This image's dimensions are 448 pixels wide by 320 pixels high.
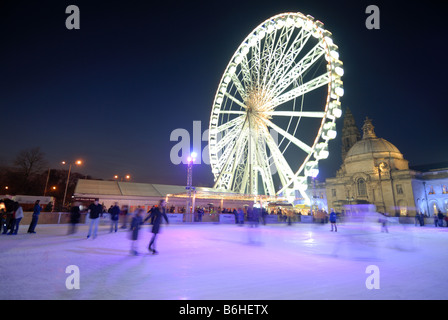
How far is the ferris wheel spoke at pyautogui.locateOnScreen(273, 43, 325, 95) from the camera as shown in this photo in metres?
20.4

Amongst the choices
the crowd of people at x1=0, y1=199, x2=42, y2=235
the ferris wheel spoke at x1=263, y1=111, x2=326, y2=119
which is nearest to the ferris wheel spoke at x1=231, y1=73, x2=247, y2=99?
the ferris wheel spoke at x1=263, y1=111, x2=326, y2=119

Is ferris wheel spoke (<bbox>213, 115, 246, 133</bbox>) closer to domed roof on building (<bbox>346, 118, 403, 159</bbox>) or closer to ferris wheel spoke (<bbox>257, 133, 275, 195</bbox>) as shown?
ferris wheel spoke (<bbox>257, 133, 275, 195</bbox>)

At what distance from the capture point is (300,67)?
20.9 meters

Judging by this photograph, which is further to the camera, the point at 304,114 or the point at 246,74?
the point at 246,74

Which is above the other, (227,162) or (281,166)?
(227,162)

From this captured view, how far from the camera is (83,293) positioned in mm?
3596

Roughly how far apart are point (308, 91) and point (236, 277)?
1870cm

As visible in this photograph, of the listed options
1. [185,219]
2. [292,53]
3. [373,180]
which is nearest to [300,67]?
[292,53]

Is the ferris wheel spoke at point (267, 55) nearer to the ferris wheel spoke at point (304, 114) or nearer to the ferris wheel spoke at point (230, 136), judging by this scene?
the ferris wheel spoke at point (304, 114)

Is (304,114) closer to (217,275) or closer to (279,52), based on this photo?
(279,52)

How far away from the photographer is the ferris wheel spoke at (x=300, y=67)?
67.1 feet

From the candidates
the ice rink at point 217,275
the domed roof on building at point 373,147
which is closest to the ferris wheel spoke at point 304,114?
the ice rink at point 217,275
